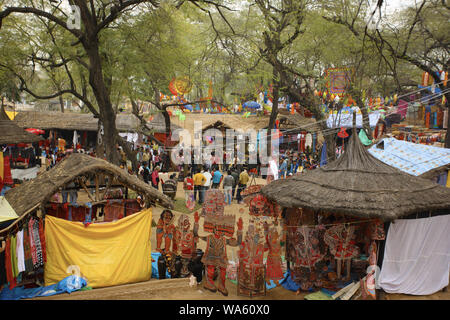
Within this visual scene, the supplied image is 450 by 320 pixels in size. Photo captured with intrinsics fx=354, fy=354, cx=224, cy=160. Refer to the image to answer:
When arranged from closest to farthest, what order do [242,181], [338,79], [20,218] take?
1. [20,218]
2. [242,181]
3. [338,79]

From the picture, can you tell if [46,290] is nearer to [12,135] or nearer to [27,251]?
[27,251]

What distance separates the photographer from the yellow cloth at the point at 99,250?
7.50 meters

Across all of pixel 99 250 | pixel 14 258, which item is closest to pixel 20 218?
pixel 14 258

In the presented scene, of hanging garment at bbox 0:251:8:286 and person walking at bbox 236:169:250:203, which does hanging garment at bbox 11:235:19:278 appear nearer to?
hanging garment at bbox 0:251:8:286

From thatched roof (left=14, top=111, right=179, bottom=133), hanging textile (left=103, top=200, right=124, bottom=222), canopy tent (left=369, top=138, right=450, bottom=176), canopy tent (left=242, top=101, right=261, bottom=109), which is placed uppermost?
canopy tent (left=242, top=101, right=261, bottom=109)

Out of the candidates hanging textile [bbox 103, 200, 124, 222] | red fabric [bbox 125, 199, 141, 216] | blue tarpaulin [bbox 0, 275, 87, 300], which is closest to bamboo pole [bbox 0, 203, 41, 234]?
blue tarpaulin [bbox 0, 275, 87, 300]

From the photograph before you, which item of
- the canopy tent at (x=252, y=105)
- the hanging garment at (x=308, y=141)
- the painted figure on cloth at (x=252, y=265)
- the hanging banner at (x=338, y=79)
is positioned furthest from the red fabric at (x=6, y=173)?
the hanging garment at (x=308, y=141)

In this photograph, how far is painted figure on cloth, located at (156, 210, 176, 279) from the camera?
8273 mm

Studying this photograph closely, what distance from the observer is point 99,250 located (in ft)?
25.3

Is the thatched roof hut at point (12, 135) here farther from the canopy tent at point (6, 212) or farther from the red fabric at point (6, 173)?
the canopy tent at point (6, 212)

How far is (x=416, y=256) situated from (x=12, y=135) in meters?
14.7

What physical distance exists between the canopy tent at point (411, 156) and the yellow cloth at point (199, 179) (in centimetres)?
640

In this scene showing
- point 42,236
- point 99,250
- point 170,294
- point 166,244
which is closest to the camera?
point 42,236

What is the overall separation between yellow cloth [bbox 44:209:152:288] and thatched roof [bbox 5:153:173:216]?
53cm
